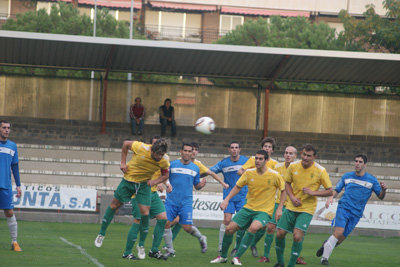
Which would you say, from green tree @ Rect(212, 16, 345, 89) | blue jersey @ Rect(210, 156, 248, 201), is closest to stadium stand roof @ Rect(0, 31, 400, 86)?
blue jersey @ Rect(210, 156, 248, 201)

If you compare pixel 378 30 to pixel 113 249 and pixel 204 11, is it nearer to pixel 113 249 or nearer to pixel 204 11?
pixel 204 11

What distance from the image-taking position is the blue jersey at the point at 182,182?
11.3 meters

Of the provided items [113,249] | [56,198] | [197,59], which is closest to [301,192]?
[113,249]

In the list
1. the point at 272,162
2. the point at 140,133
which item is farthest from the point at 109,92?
the point at 272,162

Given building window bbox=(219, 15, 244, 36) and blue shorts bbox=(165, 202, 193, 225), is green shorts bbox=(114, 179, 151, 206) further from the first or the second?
building window bbox=(219, 15, 244, 36)

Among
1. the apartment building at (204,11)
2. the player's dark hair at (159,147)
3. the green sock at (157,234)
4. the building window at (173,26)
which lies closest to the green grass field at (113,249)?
the green sock at (157,234)

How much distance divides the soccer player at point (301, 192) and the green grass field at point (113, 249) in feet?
3.80

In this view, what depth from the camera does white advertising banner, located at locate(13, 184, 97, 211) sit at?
1758 centimetres

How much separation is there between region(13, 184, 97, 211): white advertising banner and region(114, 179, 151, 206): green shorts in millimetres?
7916

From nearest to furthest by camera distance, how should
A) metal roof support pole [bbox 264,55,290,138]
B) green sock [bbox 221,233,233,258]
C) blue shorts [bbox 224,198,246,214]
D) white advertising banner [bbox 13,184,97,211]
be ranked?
1. green sock [bbox 221,233,233,258]
2. blue shorts [bbox 224,198,246,214]
3. white advertising banner [bbox 13,184,97,211]
4. metal roof support pole [bbox 264,55,290,138]

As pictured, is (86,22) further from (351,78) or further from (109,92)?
(351,78)

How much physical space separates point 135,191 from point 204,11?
45.0 m

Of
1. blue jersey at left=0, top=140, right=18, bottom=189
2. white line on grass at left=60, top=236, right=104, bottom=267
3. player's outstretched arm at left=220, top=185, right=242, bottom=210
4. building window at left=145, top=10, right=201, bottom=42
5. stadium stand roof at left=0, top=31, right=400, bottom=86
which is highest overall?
building window at left=145, top=10, right=201, bottom=42

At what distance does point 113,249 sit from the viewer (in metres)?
11.4
